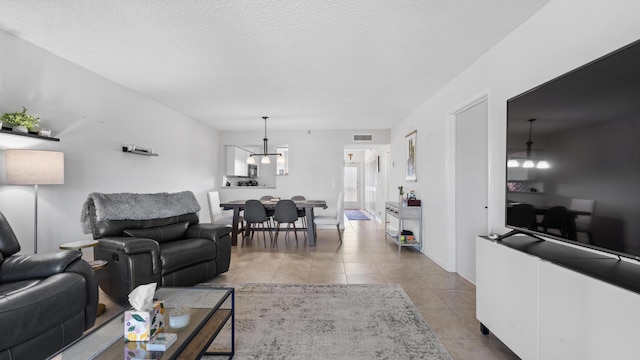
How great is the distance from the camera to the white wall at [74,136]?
243cm

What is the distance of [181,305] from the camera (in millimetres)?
1624

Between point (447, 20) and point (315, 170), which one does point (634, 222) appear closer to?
point (447, 20)

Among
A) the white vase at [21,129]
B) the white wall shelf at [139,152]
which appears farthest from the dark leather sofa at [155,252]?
the white wall shelf at [139,152]

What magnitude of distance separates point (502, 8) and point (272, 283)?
3265 millimetres

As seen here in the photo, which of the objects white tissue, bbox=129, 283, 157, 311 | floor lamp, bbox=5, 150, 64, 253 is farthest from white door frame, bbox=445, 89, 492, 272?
floor lamp, bbox=5, 150, 64, 253

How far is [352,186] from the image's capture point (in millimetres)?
11258

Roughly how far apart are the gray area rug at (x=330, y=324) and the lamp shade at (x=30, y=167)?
6.59 feet

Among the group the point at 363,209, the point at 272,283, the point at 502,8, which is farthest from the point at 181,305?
the point at 363,209

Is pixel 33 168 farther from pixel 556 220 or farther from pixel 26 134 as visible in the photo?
pixel 556 220

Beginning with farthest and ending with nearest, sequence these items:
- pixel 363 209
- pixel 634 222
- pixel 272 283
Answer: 1. pixel 363 209
2. pixel 272 283
3. pixel 634 222

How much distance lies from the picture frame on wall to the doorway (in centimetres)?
123

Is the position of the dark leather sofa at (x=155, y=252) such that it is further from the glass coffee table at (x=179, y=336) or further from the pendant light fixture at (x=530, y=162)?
the pendant light fixture at (x=530, y=162)

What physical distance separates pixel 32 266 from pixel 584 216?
336 cm

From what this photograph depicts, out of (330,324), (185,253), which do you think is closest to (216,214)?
(185,253)
